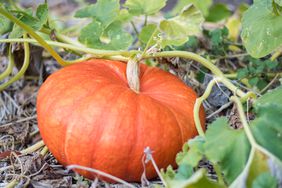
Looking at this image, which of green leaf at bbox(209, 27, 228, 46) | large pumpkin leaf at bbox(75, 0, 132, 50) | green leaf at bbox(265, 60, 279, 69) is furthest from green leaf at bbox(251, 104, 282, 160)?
green leaf at bbox(209, 27, 228, 46)

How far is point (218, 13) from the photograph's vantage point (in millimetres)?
2805

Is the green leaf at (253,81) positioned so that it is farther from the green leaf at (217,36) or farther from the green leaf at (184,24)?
the green leaf at (184,24)

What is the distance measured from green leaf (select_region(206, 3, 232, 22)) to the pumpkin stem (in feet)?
3.81

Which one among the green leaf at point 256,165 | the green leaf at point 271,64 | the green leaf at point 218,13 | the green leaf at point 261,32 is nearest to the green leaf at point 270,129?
the green leaf at point 256,165

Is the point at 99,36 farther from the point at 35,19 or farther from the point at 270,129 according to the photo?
the point at 270,129

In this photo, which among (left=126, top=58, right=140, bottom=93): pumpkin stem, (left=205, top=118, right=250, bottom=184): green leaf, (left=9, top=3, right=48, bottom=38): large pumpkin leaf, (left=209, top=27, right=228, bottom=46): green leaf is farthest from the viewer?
(left=209, top=27, right=228, bottom=46): green leaf

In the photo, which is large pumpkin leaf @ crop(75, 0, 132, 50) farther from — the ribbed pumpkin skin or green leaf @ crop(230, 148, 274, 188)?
green leaf @ crop(230, 148, 274, 188)

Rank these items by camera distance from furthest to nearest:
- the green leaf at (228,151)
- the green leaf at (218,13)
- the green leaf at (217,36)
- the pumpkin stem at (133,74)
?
the green leaf at (218,13)
the green leaf at (217,36)
the pumpkin stem at (133,74)
the green leaf at (228,151)

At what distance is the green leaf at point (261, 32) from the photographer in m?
1.70

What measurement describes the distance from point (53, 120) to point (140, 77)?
0.31m

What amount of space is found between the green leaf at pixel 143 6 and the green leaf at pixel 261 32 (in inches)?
12.0

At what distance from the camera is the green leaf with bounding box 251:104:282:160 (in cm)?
130

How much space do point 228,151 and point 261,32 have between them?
57 centimetres

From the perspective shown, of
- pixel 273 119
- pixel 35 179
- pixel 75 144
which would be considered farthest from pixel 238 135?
pixel 35 179
